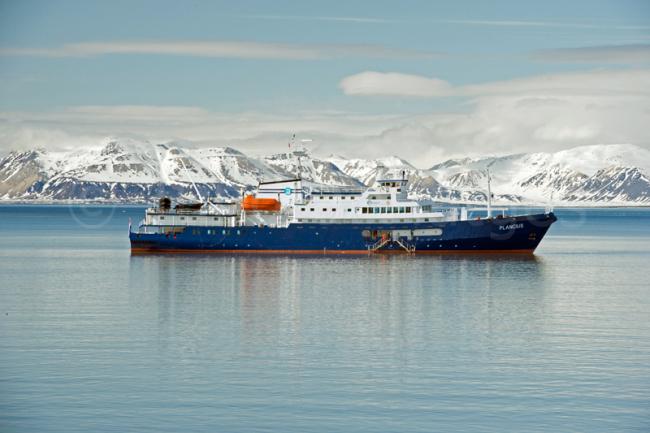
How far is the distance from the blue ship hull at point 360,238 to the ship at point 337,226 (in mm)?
97

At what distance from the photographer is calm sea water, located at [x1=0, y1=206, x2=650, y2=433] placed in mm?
32688

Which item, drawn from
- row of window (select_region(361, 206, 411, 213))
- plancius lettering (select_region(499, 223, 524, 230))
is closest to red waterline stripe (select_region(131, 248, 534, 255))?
plancius lettering (select_region(499, 223, 524, 230))

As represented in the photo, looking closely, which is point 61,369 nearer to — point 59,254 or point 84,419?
point 84,419

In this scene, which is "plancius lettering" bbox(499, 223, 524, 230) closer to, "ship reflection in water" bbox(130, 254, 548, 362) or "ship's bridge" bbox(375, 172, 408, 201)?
"ship reflection in water" bbox(130, 254, 548, 362)

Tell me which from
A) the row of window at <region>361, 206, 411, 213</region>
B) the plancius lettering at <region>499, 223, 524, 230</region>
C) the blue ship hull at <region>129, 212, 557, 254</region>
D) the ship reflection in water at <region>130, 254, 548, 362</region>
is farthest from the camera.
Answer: the plancius lettering at <region>499, 223, 524, 230</region>

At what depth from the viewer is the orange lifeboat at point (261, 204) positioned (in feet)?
Result: 343

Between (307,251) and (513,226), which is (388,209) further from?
(513,226)

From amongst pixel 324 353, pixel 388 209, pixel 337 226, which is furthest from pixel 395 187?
pixel 324 353

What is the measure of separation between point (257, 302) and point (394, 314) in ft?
32.9

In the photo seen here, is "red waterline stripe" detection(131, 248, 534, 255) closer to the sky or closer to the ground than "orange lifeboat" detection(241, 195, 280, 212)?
closer to the ground

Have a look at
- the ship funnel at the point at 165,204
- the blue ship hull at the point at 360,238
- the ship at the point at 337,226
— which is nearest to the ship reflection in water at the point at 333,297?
the blue ship hull at the point at 360,238

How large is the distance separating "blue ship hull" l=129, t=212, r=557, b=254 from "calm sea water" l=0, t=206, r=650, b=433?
71.2 ft

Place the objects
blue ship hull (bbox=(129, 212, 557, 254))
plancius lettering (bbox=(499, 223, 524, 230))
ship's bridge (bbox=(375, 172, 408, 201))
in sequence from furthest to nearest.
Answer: ship's bridge (bbox=(375, 172, 408, 201))
plancius lettering (bbox=(499, 223, 524, 230))
blue ship hull (bbox=(129, 212, 557, 254))

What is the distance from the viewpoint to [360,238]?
334 ft
